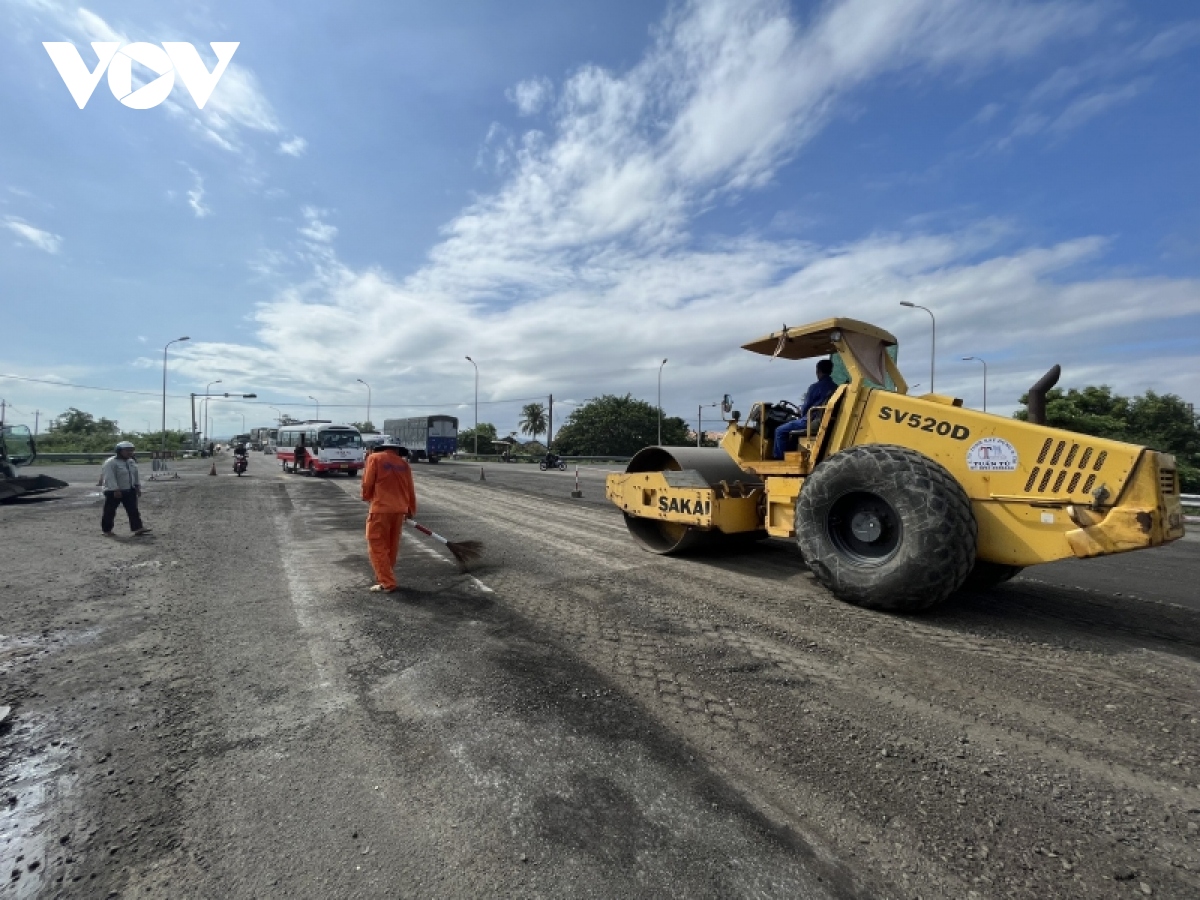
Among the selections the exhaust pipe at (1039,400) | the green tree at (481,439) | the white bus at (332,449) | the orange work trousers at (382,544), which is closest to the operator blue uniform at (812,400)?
the exhaust pipe at (1039,400)

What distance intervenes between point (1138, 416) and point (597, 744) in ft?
137

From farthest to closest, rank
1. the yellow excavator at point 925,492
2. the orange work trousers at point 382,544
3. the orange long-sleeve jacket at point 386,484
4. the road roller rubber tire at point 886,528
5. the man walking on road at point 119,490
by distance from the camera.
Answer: the man walking on road at point 119,490 < the orange long-sleeve jacket at point 386,484 < the orange work trousers at point 382,544 < the road roller rubber tire at point 886,528 < the yellow excavator at point 925,492

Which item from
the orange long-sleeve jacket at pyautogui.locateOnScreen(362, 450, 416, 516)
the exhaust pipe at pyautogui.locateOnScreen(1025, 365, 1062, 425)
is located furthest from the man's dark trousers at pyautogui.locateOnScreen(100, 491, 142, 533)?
the exhaust pipe at pyautogui.locateOnScreen(1025, 365, 1062, 425)

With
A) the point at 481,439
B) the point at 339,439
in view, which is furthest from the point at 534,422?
the point at 339,439

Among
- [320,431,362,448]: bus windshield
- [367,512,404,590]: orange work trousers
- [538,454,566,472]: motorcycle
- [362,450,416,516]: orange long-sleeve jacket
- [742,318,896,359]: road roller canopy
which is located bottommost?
[538,454,566,472]: motorcycle

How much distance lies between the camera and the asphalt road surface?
2012mm

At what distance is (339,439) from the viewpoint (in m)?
26.3

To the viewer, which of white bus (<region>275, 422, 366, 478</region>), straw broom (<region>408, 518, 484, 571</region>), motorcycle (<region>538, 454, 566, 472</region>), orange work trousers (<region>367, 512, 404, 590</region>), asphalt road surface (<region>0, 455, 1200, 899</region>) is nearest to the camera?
asphalt road surface (<region>0, 455, 1200, 899</region>)

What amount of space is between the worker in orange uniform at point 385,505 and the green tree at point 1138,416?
31634mm

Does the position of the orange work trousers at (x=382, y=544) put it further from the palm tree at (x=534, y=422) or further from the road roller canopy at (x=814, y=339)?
the palm tree at (x=534, y=422)

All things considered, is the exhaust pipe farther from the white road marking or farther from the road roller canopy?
the white road marking

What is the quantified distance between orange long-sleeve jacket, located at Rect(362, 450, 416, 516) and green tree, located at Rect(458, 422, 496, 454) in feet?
233

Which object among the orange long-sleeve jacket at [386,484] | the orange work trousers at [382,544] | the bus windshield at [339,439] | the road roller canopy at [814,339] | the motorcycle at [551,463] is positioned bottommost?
the motorcycle at [551,463]

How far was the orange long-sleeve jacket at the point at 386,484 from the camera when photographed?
225 inches
